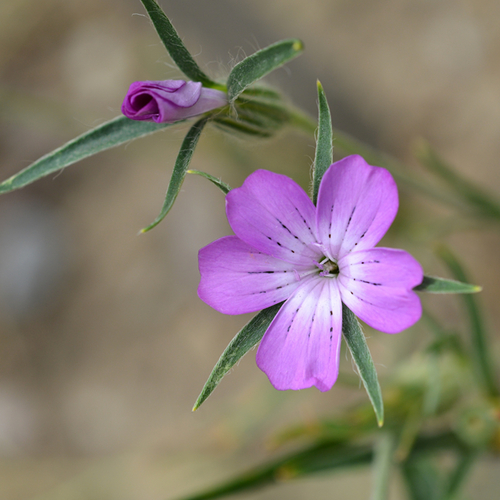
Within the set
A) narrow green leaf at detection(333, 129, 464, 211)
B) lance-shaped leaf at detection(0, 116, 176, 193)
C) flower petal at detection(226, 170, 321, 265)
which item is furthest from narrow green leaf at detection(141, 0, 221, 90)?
narrow green leaf at detection(333, 129, 464, 211)

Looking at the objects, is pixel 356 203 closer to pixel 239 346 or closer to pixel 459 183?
pixel 239 346

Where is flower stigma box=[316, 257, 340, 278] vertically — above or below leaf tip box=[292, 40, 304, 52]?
below

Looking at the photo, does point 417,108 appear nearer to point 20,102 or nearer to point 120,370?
point 20,102

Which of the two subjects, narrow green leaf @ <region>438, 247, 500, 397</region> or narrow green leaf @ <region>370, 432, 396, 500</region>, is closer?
narrow green leaf @ <region>370, 432, 396, 500</region>

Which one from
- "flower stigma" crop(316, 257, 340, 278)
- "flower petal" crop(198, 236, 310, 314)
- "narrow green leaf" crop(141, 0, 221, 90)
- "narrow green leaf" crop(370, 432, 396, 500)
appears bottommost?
"narrow green leaf" crop(370, 432, 396, 500)

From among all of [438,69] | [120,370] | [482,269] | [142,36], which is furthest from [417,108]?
[120,370]

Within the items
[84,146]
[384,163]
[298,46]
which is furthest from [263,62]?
[384,163]

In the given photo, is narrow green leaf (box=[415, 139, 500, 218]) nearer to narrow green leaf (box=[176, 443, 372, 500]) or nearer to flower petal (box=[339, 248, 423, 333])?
flower petal (box=[339, 248, 423, 333])

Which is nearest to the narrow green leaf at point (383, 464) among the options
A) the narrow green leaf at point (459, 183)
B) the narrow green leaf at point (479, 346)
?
the narrow green leaf at point (479, 346)
